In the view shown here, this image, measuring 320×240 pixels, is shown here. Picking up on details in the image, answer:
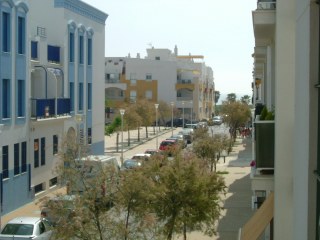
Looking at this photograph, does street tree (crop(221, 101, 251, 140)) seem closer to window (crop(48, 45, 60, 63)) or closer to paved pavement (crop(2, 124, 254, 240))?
paved pavement (crop(2, 124, 254, 240))

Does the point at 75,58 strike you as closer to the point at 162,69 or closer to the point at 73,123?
the point at 73,123

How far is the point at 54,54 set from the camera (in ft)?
110

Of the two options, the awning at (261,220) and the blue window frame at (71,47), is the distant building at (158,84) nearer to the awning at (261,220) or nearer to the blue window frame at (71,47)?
the blue window frame at (71,47)

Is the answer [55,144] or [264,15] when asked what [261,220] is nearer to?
[264,15]

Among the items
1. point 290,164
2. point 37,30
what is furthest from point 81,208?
point 37,30

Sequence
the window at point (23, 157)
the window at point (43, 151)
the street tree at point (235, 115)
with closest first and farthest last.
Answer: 1. the window at point (23, 157)
2. the window at point (43, 151)
3. the street tree at point (235, 115)

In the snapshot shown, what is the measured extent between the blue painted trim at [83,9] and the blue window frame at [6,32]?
793 centimetres

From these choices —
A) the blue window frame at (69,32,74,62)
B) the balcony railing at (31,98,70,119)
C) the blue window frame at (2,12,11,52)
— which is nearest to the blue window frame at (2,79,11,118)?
the blue window frame at (2,12,11,52)

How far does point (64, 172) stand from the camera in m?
16.9

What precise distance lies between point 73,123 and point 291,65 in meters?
27.4

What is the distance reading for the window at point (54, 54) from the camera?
3317cm

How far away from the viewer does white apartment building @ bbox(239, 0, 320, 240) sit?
201 inches

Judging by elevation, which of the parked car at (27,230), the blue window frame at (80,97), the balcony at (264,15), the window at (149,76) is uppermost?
the window at (149,76)

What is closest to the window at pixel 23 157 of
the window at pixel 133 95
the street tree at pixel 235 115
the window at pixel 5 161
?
the window at pixel 5 161
